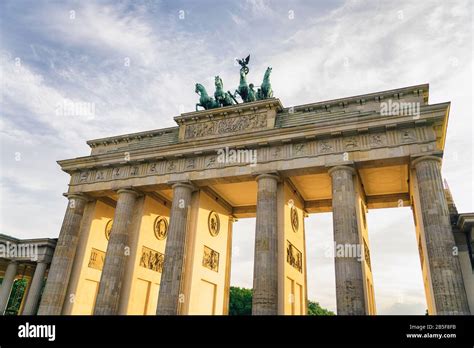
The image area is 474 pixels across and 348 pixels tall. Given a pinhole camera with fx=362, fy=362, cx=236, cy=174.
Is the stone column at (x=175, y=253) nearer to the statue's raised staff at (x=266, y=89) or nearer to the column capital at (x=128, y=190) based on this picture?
the column capital at (x=128, y=190)

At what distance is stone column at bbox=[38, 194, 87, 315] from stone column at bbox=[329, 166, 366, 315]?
55.6ft

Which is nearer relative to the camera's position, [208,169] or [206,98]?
[208,169]

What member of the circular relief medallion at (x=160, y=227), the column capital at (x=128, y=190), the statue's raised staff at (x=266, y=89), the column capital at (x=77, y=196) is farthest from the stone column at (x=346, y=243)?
the column capital at (x=77, y=196)

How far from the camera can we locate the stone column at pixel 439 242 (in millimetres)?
15172

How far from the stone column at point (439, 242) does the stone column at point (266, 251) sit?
7.24 meters

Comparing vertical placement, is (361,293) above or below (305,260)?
below

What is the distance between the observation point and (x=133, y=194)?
78.8 feet

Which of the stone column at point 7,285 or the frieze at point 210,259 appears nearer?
the frieze at point 210,259

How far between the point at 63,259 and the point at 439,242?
21748 mm

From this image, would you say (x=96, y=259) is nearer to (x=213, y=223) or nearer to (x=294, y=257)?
(x=213, y=223)

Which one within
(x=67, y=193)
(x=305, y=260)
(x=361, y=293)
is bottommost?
(x=361, y=293)
